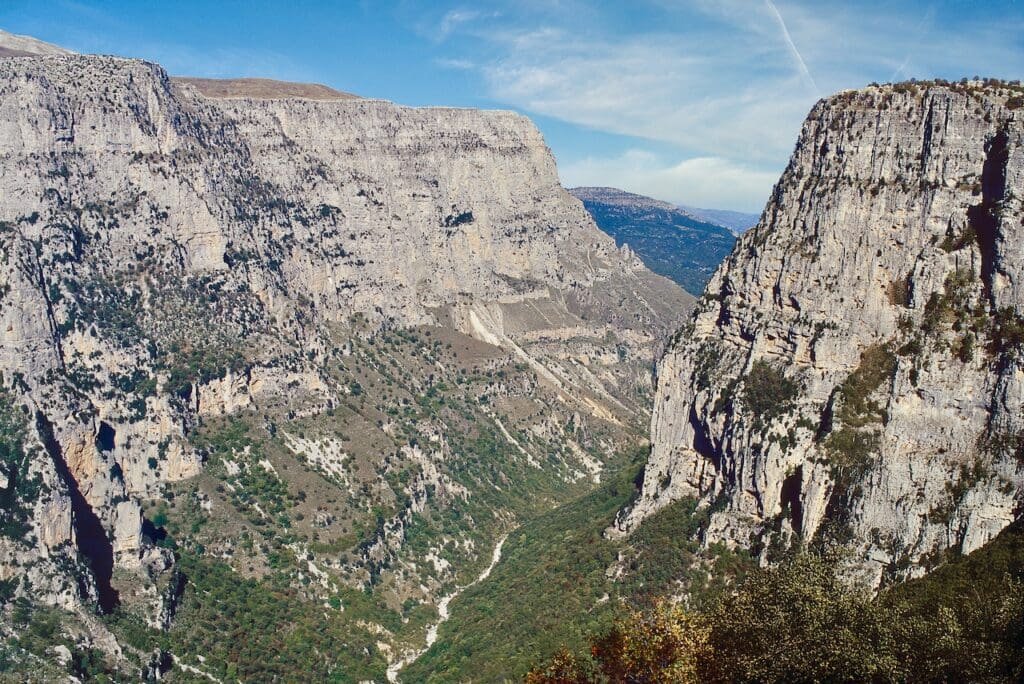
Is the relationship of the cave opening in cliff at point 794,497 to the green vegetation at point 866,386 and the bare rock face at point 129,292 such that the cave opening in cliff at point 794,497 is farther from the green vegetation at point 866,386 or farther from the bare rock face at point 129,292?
the bare rock face at point 129,292

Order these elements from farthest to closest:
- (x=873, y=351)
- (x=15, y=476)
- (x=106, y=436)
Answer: (x=106, y=436)
(x=15, y=476)
(x=873, y=351)

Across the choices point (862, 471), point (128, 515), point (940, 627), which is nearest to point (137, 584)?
point (128, 515)

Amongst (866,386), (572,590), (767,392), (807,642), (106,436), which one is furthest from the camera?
(106,436)

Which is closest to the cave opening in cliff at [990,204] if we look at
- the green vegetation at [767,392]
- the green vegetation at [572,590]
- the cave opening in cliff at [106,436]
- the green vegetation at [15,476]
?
the green vegetation at [767,392]

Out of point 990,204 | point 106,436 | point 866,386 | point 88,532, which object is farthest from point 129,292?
point 990,204

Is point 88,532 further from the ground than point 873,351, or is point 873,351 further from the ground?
point 873,351

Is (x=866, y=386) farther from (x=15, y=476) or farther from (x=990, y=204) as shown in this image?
(x=15, y=476)
